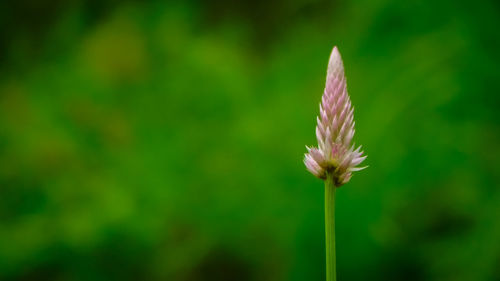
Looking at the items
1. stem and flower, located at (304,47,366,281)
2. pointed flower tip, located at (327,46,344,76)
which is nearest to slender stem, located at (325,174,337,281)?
stem and flower, located at (304,47,366,281)

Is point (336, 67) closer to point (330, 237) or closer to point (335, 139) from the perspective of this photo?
point (335, 139)

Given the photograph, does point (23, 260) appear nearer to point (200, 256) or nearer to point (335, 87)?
point (200, 256)

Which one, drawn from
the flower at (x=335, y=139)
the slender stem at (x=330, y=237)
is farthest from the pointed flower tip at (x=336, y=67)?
the slender stem at (x=330, y=237)

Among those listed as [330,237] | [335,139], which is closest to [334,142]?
[335,139]

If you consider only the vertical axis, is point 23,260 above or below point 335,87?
above

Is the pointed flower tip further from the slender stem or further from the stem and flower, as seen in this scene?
the slender stem

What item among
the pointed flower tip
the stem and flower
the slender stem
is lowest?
the slender stem

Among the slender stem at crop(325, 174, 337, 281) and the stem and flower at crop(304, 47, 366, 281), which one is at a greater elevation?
the stem and flower at crop(304, 47, 366, 281)

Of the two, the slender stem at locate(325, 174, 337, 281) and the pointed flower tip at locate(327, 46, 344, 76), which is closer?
the slender stem at locate(325, 174, 337, 281)

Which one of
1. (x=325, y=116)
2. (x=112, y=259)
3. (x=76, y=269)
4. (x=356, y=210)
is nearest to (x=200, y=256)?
(x=112, y=259)
